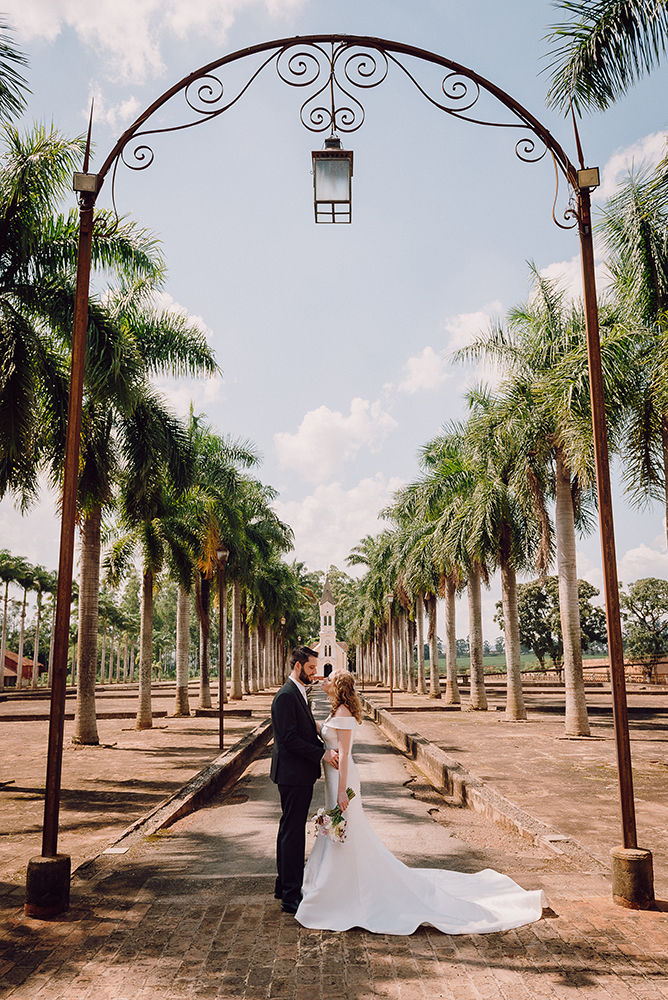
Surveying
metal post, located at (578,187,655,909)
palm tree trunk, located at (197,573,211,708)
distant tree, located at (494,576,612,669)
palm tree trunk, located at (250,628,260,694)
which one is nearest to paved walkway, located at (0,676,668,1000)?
metal post, located at (578,187,655,909)

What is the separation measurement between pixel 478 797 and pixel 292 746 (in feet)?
18.0

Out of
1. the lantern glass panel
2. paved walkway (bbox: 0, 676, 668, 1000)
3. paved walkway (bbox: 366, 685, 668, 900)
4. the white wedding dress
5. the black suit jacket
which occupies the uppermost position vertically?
the lantern glass panel

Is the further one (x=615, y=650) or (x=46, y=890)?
(x=615, y=650)

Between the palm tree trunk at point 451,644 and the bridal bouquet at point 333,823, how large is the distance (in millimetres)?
27021

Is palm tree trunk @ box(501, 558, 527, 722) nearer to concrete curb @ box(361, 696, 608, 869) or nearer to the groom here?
concrete curb @ box(361, 696, 608, 869)

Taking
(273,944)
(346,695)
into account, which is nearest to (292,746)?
(346,695)

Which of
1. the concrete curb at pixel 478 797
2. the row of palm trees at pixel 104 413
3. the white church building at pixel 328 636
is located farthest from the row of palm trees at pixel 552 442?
the white church building at pixel 328 636

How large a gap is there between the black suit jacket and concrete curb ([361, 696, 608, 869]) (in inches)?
116

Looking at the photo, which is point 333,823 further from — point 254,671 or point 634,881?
point 254,671

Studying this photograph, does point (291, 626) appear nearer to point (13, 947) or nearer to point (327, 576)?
point (327, 576)

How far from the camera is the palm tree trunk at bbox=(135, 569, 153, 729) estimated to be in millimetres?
21422

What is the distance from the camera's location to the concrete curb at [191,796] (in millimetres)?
7598

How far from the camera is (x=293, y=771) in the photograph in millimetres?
5570

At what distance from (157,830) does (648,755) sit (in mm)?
10262
